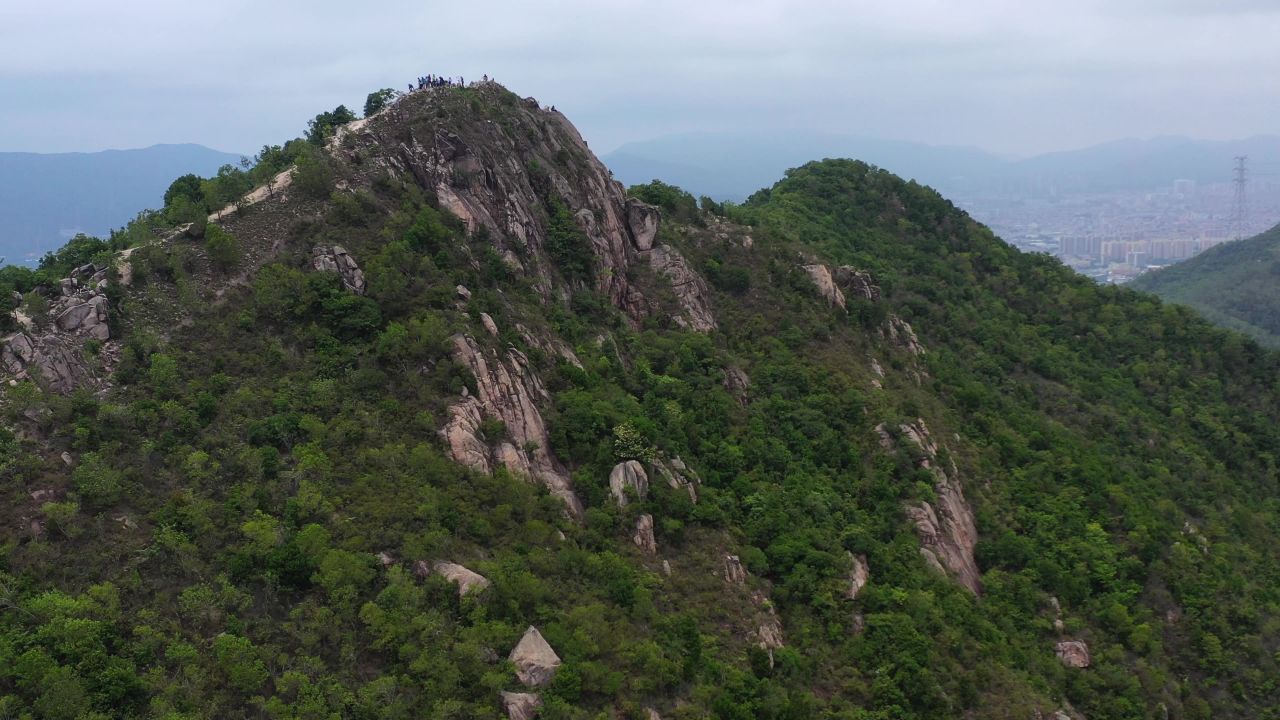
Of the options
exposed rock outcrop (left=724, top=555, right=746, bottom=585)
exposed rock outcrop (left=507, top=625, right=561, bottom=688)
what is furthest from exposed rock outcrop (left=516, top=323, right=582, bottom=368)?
exposed rock outcrop (left=507, top=625, right=561, bottom=688)

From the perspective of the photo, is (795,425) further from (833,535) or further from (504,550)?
(504,550)

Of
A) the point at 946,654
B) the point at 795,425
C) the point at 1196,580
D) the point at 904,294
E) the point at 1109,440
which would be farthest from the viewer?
the point at 904,294

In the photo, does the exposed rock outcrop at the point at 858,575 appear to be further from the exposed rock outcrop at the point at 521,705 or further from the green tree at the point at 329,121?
the green tree at the point at 329,121

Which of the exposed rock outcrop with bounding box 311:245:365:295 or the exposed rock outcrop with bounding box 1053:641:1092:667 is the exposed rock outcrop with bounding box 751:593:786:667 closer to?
the exposed rock outcrop with bounding box 1053:641:1092:667

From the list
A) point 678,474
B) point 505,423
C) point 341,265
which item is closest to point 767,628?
point 678,474

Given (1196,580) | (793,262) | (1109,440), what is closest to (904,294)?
(793,262)

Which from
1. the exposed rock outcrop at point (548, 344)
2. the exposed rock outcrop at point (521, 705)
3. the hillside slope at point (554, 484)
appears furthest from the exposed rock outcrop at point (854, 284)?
the exposed rock outcrop at point (521, 705)
